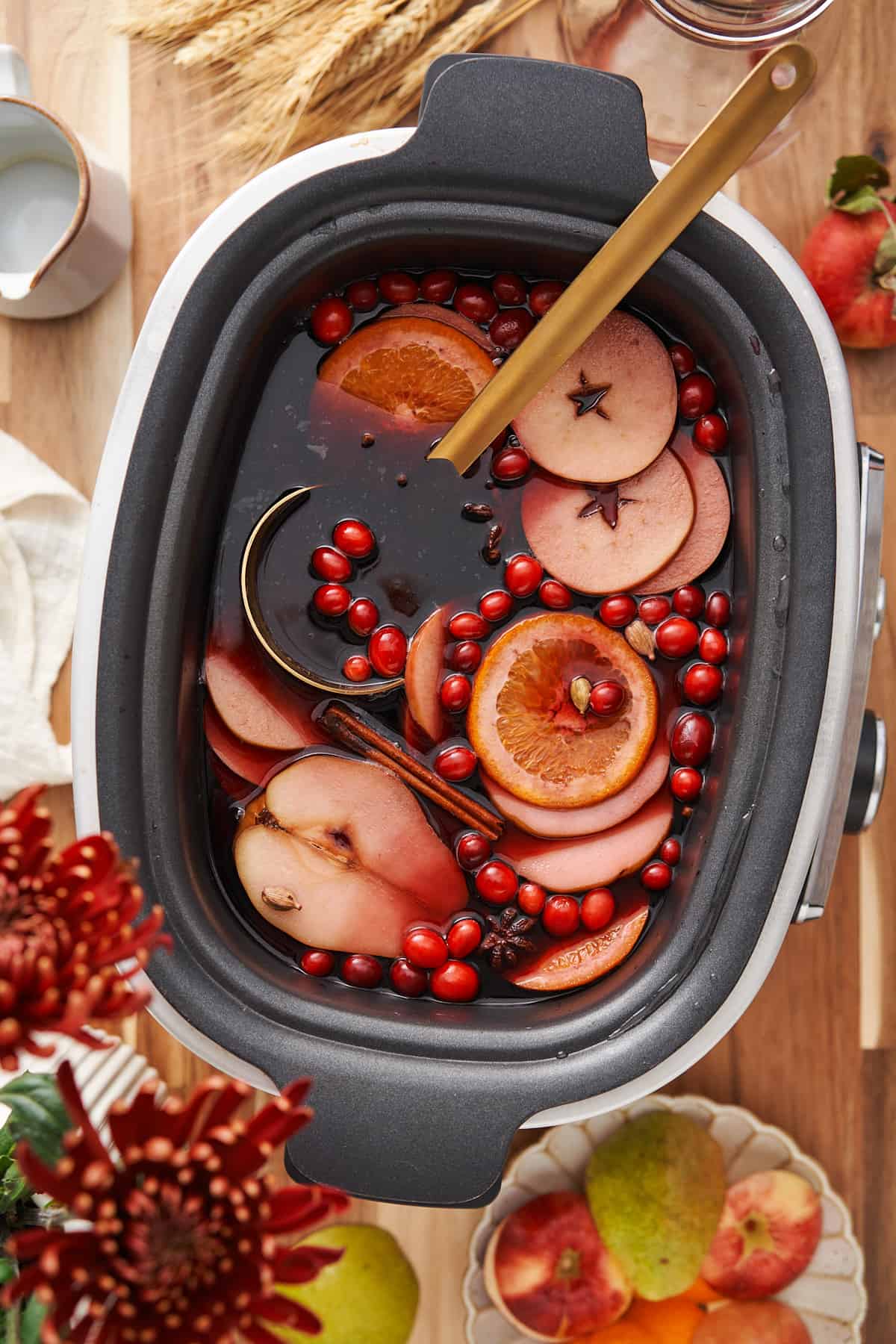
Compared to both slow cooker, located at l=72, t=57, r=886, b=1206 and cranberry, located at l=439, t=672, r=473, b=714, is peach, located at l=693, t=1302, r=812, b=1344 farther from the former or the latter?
cranberry, located at l=439, t=672, r=473, b=714

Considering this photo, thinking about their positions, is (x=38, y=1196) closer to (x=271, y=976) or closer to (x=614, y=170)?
(x=271, y=976)

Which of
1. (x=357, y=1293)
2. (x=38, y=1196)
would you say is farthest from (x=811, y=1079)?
(x=38, y=1196)

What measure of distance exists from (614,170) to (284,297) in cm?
28

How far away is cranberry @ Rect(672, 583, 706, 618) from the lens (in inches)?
37.4

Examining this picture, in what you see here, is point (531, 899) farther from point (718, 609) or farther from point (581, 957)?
point (718, 609)

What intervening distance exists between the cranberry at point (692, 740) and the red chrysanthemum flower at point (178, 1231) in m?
0.52

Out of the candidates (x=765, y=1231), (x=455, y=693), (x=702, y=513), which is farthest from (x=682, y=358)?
(x=765, y=1231)

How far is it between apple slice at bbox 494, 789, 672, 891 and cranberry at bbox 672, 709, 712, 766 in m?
0.04

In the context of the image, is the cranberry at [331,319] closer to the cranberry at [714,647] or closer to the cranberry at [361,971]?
the cranberry at [714,647]

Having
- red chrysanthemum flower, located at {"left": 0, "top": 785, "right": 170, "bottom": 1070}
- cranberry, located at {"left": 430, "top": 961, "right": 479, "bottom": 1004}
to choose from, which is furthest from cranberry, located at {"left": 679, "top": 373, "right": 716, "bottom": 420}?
red chrysanthemum flower, located at {"left": 0, "top": 785, "right": 170, "bottom": 1070}

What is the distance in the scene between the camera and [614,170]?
0.81 meters

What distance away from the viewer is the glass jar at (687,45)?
89 cm

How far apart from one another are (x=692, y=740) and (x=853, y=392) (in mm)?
401

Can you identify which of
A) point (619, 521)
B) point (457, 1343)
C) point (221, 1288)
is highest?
point (619, 521)
